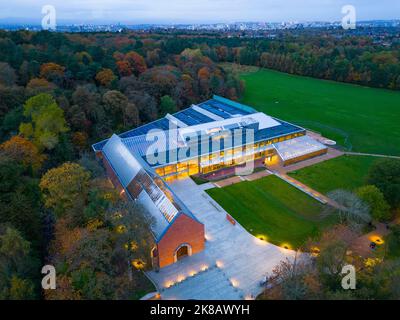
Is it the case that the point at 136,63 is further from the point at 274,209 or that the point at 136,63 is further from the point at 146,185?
the point at 274,209

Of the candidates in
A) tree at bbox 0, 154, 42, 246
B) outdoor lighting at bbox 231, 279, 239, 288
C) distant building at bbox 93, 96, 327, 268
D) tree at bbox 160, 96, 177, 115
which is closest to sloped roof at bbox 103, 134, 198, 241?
distant building at bbox 93, 96, 327, 268

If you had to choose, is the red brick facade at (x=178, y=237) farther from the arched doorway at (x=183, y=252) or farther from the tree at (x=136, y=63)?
the tree at (x=136, y=63)

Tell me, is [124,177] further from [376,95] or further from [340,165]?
[376,95]

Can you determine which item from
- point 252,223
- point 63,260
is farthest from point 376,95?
point 63,260

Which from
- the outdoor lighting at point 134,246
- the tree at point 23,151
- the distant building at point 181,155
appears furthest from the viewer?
the tree at point 23,151

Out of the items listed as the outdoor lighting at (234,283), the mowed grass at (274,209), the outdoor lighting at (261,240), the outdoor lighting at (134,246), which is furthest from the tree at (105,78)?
the outdoor lighting at (234,283)

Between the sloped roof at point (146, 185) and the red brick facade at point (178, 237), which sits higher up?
the sloped roof at point (146, 185)

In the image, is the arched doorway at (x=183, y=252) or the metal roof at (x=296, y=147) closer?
the arched doorway at (x=183, y=252)
